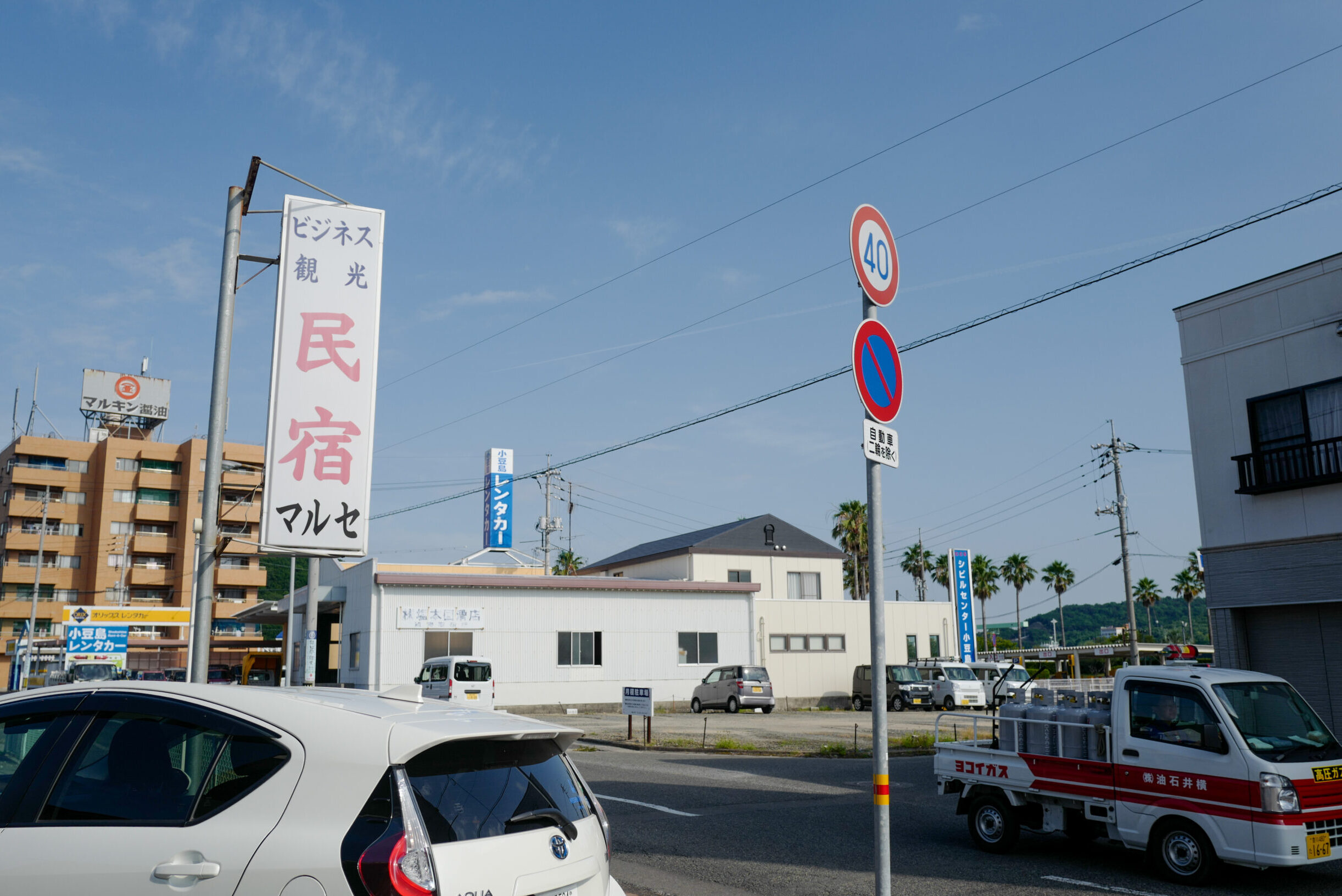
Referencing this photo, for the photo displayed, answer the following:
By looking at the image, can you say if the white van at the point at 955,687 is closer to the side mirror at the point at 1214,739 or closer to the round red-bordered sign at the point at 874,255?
the side mirror at the point at 1214,739

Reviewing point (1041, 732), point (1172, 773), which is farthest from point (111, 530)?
point (1172, 773)

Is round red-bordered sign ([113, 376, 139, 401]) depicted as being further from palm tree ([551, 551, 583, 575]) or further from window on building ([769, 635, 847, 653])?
window on building ([769, 635, 847, 653])

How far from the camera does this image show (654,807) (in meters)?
12.2

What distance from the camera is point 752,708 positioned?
3422 centimetres

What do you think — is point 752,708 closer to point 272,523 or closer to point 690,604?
point 690,604

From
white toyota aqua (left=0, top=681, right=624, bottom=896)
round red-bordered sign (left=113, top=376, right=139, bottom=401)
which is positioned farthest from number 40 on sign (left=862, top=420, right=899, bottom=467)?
round red-bordered sign (left=113, top=376, right=139, bottom=401)

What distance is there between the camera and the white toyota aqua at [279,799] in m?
3.21

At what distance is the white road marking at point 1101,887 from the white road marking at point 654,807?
14.3 feet

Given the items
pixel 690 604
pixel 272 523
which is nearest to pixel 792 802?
pixel 272 523

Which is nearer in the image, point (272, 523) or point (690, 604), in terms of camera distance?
point (272, 523)

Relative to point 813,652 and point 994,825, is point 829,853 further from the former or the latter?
point 813,652

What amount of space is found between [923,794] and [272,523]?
367 inches

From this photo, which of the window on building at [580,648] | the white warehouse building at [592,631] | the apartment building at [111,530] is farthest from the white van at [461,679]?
the apartment building at [111,530]

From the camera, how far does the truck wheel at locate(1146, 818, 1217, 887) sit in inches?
314
